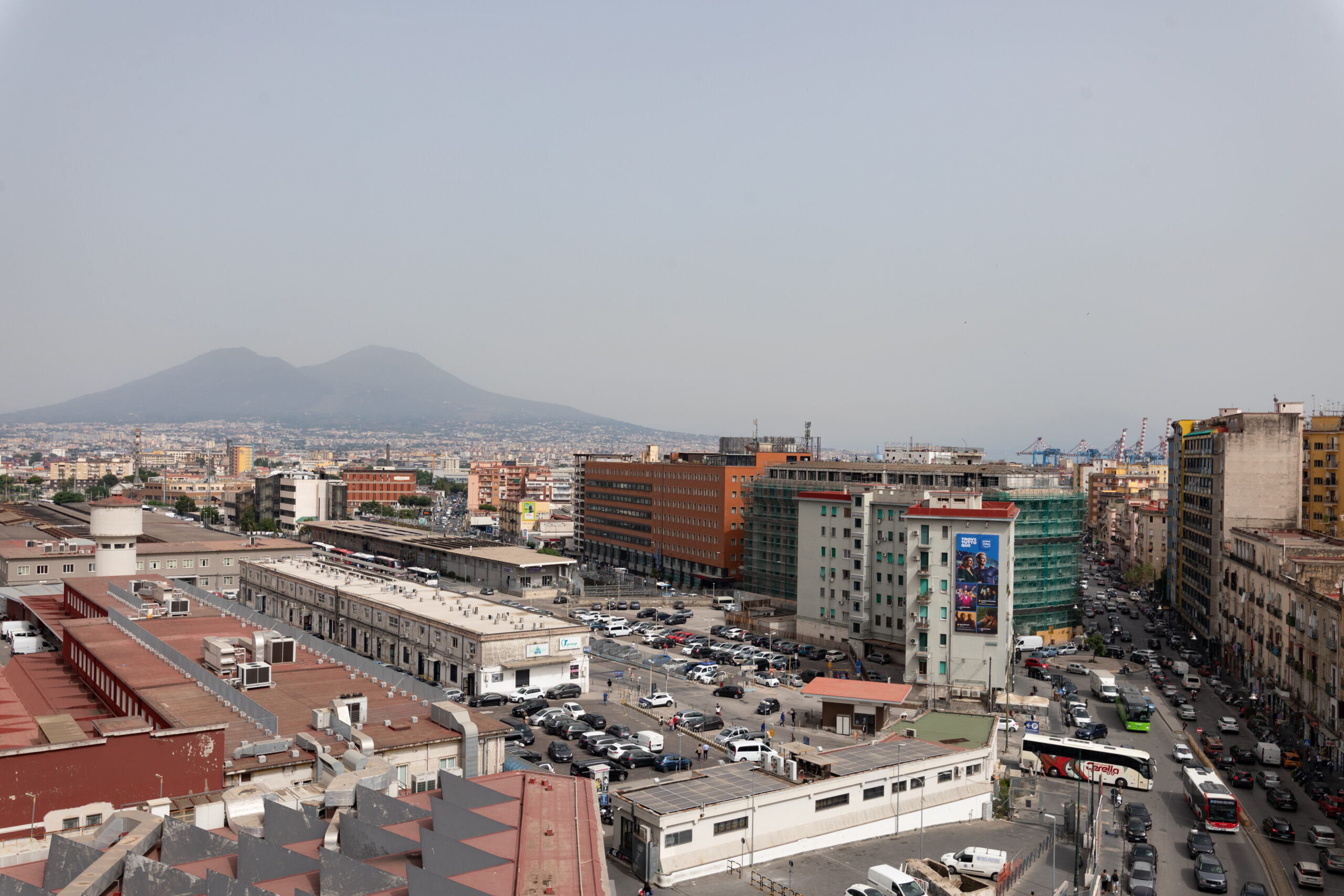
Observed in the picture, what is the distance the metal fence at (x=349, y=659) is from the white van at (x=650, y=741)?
703 cm

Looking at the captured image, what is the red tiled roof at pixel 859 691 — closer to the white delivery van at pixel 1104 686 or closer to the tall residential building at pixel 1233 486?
the white delivery van at pixel 1104 686

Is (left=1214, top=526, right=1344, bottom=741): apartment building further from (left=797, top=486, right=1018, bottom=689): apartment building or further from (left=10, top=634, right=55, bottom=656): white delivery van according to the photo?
(left=10, top=634, right=55, bottom=656): white delivery van

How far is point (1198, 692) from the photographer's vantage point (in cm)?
4722

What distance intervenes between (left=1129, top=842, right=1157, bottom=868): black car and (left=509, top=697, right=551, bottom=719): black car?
20.4 meters

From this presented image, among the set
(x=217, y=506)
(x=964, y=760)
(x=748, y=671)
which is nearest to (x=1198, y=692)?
(x=748, y=671)

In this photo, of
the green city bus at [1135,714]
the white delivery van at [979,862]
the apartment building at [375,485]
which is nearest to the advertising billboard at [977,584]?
the green city bus at [1135,714]

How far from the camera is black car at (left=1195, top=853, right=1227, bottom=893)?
23750 mm

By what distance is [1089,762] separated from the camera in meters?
32.4

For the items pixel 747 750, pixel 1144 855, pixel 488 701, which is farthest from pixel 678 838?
pixel 488 701

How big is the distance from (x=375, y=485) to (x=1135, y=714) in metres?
113

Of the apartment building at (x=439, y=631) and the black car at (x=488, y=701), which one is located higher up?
the apartment building at (x=439, y=631)

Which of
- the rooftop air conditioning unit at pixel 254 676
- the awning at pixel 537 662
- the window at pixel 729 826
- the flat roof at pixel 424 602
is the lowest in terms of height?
the awning at pixel 537 662

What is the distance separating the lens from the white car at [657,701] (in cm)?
3988

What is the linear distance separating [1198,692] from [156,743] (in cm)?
4576
